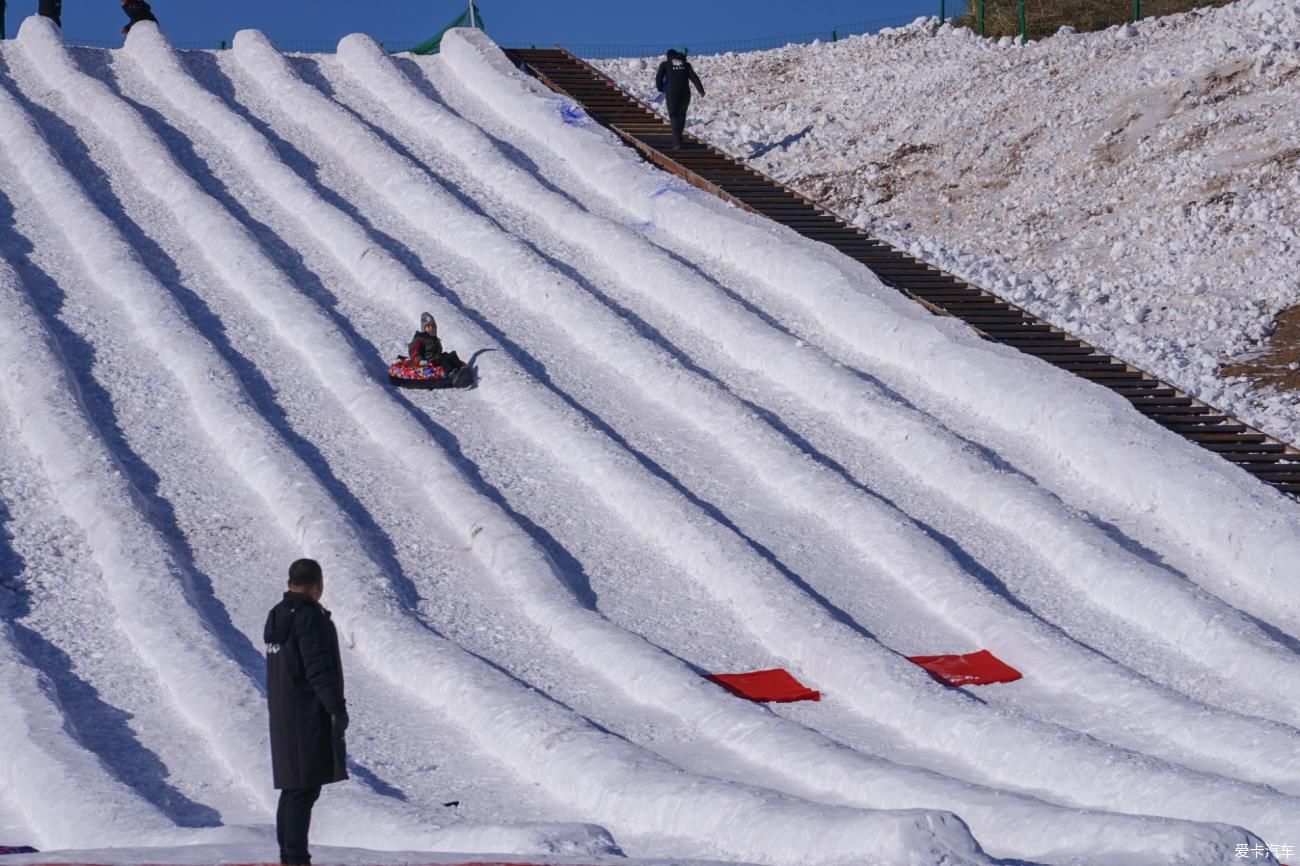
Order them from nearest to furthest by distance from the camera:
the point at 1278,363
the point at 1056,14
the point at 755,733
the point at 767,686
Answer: the point at 755,733 < the point at 767,686 < the point at 1278,363 < the point at 1056,14

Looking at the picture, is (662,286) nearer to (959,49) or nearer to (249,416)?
(249,416)

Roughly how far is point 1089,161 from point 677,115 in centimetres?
532

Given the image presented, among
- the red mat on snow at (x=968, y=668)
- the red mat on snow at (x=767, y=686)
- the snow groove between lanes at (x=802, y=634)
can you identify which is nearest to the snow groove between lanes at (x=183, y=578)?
the snow groove between lanes at (x=802, y=634)

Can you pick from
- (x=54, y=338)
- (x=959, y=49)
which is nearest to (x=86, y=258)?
(x=54, y=338)

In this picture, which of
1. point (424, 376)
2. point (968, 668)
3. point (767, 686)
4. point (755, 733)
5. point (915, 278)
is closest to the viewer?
point (755, 733)

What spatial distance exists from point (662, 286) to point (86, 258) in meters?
5.55

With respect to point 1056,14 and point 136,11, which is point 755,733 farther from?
point 1056,14

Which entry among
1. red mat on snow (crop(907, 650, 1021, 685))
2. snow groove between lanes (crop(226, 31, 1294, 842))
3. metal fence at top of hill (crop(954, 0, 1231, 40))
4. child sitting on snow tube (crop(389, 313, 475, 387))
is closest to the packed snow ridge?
metal fence at top of hill (crop(954, 0, 1231, 40))

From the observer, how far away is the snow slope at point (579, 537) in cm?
830

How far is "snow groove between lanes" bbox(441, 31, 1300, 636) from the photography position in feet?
38.4

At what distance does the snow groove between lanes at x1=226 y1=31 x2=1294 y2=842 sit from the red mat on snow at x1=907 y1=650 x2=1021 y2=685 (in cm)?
29

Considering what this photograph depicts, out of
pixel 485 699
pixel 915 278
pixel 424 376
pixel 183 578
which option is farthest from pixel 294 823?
pixel 915 278

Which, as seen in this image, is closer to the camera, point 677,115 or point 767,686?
point 767,686

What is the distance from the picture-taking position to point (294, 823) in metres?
6.27
